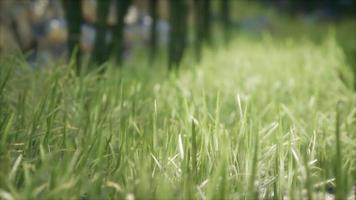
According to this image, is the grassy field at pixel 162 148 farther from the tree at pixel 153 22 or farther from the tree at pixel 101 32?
the tree at pixel 153 22

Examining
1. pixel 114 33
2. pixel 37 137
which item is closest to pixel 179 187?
pixel 37 137

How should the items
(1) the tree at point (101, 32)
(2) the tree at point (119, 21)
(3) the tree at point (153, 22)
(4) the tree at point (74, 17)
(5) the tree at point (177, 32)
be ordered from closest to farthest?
(4) the tree at point (74, 17) → (1) the tree at point (101, 32) → (5) the tree at point (177, 32) → (2) the tree at point (119, 21) → (3) the tree at point (153, 22)

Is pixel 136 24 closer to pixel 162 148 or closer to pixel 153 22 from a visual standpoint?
pixel 153 22

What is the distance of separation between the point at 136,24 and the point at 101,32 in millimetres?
4638

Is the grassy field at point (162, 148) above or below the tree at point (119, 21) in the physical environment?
below

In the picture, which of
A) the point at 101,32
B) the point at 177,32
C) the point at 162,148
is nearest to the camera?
the point at 162,148

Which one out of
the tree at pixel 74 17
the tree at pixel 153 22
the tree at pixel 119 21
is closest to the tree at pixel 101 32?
the tree at pixel 74 17

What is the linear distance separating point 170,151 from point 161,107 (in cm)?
77

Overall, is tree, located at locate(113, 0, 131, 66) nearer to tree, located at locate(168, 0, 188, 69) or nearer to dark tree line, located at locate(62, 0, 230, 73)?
dark tree line, located at locate(62, 0, 230, 73)

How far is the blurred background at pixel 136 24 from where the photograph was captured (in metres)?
3.35

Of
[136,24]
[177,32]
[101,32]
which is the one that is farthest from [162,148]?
[136,24]

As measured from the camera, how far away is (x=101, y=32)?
3.33m

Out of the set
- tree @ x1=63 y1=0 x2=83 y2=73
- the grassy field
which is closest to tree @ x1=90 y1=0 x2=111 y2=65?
tree @ x1=63 y1=0 x2=83 y2=73

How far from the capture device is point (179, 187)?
101 cm
